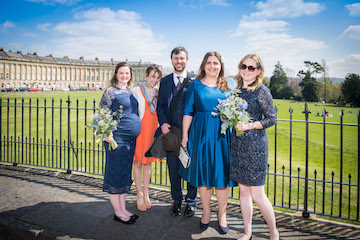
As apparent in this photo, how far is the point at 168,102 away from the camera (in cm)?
360

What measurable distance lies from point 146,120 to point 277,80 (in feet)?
202

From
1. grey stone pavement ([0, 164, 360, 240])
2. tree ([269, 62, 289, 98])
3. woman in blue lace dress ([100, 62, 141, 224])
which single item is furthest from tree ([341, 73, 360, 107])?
woman in blue lace dress ([100, 62, 141, 224])

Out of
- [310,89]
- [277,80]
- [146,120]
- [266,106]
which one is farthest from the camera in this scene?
[277,80]

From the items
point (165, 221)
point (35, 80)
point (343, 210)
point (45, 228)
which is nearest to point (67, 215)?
point (45, 228)

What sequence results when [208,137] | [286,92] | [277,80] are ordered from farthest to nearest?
[277,80]
[286,92]
[208,137]

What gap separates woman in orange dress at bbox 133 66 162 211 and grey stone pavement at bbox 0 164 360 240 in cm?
32

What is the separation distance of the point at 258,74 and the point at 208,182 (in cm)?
151

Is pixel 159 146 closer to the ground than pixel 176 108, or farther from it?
closer to the ground

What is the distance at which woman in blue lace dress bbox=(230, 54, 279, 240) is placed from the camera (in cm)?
264

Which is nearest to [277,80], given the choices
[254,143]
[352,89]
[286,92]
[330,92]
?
[286,92]

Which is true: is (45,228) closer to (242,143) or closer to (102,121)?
(102,121)

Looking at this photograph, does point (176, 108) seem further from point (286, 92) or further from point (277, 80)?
point (277, 80)

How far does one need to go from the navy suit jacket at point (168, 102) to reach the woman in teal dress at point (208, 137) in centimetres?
35

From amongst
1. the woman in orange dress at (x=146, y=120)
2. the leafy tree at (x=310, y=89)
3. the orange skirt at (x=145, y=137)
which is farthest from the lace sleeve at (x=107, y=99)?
the leafy tree at (x=310, y=89)
